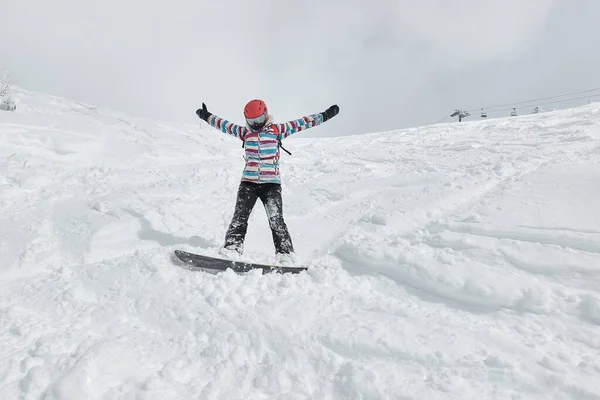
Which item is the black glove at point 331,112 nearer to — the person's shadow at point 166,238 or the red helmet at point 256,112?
the red helmet at point 256,112

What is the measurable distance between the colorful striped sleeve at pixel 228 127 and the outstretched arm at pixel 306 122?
50cm

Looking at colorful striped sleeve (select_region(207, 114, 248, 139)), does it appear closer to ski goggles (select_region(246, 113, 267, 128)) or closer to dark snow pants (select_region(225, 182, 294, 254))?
ski goggles (select_region(246, 113, 267, 128))

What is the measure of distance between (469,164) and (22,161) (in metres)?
10.2

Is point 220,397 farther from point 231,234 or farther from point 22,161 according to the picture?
point 22,161

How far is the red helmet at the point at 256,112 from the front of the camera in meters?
4.71

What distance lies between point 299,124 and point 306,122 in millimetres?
116

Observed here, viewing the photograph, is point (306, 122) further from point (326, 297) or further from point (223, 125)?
point (326, 297)

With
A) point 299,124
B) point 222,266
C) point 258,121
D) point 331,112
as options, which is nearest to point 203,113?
point 258,121

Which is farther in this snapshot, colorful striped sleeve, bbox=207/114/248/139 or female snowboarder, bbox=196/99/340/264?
colorful striped sleeve, bbox=207/114/248/139

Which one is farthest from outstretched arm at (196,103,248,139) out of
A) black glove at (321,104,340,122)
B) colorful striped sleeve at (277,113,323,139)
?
black glove at (321,104,340,122)

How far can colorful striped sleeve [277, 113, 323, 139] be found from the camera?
4973 millimetres

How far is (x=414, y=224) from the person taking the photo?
517cm

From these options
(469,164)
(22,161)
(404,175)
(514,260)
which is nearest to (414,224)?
(514,260)

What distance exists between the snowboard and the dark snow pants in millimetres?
604
